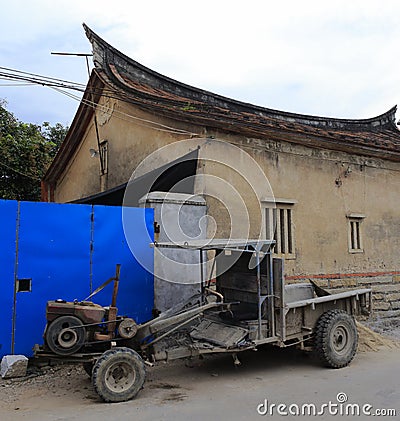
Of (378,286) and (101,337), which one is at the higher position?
(378,286)

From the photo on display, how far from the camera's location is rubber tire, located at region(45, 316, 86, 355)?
5289 mm

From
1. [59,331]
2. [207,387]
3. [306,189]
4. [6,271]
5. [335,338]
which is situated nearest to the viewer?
[59,331]

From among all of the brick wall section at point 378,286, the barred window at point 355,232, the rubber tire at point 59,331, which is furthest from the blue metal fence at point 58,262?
the barred window at point 355,232

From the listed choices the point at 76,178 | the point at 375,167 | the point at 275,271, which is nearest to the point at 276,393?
the point at 275,271

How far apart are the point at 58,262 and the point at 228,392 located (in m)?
3.16

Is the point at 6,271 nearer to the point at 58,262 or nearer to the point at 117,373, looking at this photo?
the point at 58,262

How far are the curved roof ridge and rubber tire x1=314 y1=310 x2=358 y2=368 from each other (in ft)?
20.8

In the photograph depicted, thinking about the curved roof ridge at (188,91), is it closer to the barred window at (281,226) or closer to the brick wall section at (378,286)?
the barred window at (281,226)

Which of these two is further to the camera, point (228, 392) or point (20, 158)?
point (20, 158)

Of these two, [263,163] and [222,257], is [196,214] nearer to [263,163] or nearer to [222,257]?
[222,257]

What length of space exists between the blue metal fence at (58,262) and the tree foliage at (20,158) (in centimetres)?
912

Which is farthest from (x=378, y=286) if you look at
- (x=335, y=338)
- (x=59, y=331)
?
(x=59, y=331)

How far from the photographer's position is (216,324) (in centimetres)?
650

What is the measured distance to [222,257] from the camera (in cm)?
756
